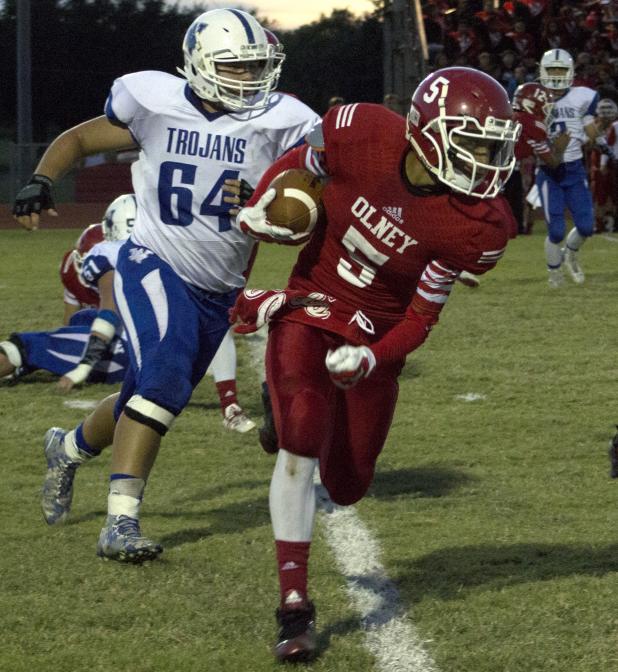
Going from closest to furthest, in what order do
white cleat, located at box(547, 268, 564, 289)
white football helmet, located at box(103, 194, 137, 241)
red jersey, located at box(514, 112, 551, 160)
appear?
white football helmet, located at box(103, 194, 137, 241)
red jersey, located at box(514, 112, 551, 160)
white cleat, located at box(547, 268, 564, 289)

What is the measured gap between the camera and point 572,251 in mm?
11617

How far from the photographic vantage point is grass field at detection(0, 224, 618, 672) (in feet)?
11.5

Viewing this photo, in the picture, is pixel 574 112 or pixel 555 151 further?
pixel 574 112

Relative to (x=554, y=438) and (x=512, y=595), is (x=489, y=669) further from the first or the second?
(x=554, y=438)

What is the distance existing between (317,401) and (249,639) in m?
0.61

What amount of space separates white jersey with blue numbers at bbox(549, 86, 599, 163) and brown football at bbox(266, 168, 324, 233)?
876 centimetres

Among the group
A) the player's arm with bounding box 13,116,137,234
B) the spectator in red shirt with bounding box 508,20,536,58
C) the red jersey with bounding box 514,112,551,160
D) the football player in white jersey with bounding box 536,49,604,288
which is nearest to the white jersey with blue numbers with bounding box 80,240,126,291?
the player's arm with bounding box 13,116,137,234

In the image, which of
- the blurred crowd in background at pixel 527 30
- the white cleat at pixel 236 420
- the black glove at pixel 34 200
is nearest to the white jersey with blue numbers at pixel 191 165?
the black glove at pixel 34 200

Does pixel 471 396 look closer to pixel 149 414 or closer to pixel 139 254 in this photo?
pixel 139 254

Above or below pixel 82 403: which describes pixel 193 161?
above

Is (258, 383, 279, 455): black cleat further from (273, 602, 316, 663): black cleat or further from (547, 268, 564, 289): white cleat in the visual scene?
(547, 268, 564, 289): white cleat

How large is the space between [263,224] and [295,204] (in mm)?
97

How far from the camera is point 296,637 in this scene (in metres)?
3.36

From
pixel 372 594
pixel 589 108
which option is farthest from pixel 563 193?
pixel 372 594
